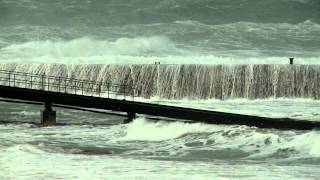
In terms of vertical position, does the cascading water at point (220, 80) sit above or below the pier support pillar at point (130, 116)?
above

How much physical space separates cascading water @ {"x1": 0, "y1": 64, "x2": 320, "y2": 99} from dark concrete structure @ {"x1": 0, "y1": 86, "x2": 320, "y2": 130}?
290 inches

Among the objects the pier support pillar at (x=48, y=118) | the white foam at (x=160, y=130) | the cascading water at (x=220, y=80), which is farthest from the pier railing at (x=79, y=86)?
the white foam at (x=160, y=130)

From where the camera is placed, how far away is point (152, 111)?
2889 cm

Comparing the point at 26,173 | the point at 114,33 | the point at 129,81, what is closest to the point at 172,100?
the point at 129,81

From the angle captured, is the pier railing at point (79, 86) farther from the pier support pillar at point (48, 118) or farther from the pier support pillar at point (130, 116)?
the pier support pillar at point (130, 116)

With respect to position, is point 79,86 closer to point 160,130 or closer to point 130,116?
point 130,116

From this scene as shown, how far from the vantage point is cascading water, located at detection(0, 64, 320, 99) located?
36.8m

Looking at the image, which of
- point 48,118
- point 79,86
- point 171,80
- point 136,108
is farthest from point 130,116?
point 79,86

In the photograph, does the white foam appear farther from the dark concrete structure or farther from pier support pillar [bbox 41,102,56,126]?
pier support pillar [bbox 41,102,56,126]

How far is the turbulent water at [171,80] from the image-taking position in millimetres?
19781

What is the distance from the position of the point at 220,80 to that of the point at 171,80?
2372mm

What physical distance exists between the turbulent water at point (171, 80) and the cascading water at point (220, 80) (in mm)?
52

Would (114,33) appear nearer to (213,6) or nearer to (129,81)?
(213,6)

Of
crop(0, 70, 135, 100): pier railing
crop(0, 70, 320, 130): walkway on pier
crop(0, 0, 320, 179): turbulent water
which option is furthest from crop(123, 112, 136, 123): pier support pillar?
crop(0, 70, 135, 100): pier railing
